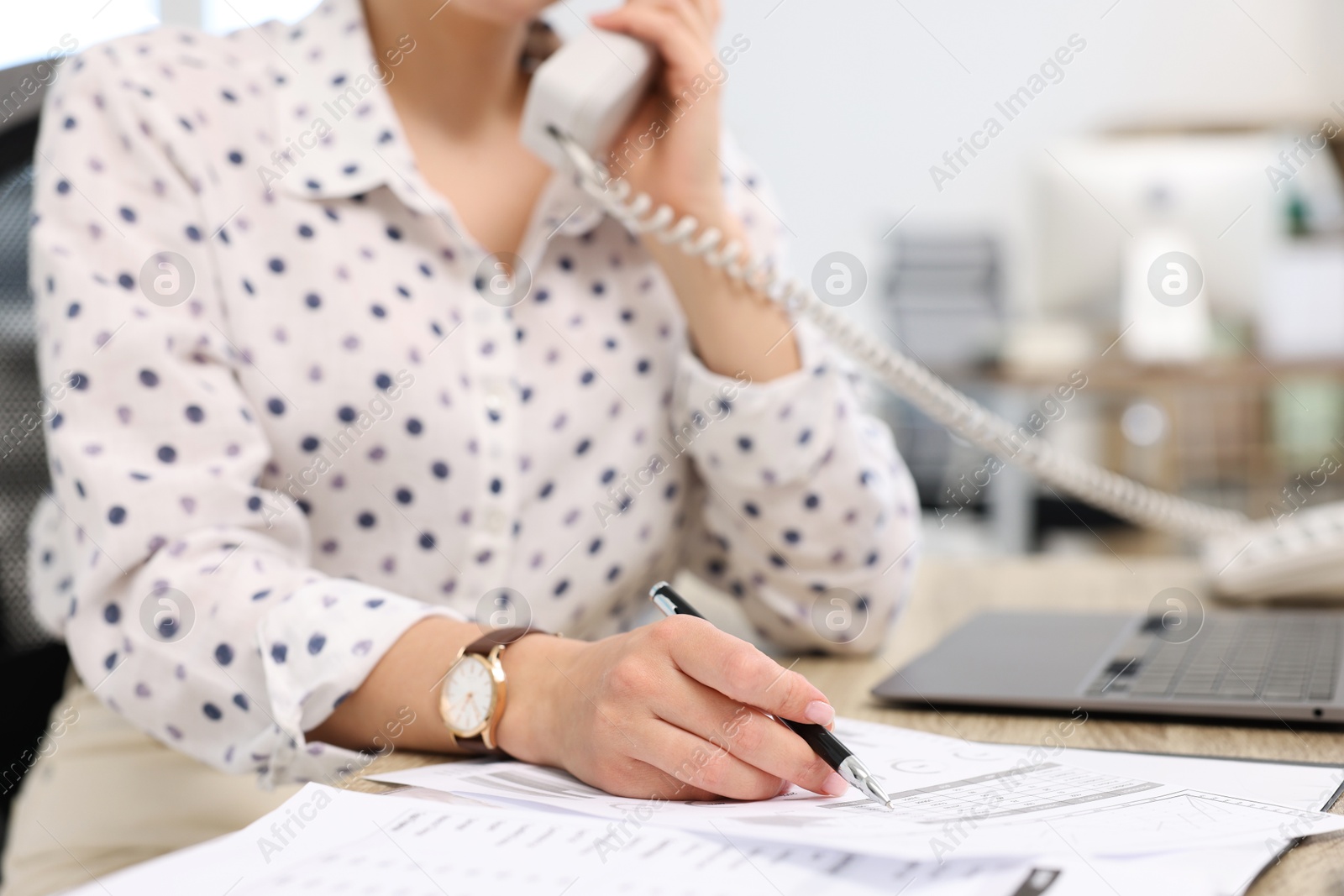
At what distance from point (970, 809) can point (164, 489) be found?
0.47 m

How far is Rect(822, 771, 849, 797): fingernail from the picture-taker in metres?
0.46

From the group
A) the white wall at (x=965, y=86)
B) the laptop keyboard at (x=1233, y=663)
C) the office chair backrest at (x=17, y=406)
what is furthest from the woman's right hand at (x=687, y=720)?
the white wall at (x=965, y=86)

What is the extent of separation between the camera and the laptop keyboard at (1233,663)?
0.62 metres

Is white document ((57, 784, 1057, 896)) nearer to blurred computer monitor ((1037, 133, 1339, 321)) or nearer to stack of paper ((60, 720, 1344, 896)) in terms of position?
stack of paper ((60, 720, 1344, 896))

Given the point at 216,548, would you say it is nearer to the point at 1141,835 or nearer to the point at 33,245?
the point at 33,245

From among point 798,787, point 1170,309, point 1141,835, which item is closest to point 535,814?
point 798,787

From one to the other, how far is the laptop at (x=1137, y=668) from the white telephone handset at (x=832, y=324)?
105 mm

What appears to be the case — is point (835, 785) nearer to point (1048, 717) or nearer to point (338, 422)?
point (1048, 717)

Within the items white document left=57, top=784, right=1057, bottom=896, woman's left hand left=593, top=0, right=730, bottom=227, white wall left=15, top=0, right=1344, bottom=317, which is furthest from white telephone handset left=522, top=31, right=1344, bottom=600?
white wall left=15, top=0, right=1344, bottom=317

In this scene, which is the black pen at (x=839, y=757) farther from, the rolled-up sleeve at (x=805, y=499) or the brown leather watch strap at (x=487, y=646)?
the rolled-up sleeve at (x=805, y=499)

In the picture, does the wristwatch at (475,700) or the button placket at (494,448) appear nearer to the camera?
the wristwatch at (475,700)

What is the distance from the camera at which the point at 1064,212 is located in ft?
8.63

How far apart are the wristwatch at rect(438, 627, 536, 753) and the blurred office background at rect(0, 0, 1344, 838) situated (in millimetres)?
477

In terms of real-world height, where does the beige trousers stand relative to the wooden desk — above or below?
below
